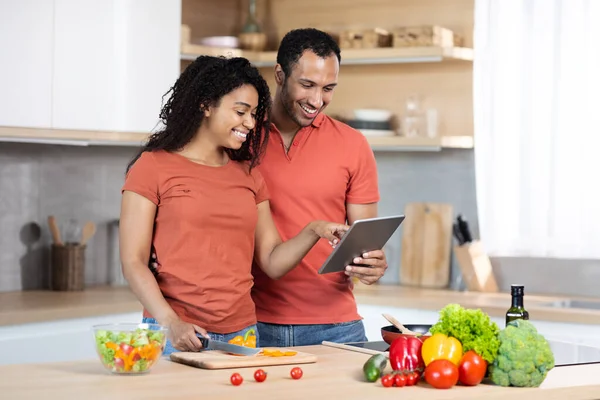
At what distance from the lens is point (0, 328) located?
374 cm

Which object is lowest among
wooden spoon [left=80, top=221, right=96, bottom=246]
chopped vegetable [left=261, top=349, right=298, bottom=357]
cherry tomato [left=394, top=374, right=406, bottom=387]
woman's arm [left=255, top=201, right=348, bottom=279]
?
cherry tomato [left=394, top=374, right=406, bottom=387]

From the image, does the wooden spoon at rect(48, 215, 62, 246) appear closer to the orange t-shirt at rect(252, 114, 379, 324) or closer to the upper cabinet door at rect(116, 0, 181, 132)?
the upper cabinet door at rect(116, 0, 181, 132)

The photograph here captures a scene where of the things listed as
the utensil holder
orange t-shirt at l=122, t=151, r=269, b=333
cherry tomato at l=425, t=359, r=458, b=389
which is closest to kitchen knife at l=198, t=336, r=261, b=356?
orange t-shirt at l=122, t=151, r=269, b=333

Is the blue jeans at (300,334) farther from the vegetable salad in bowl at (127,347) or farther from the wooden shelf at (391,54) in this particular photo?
the wooden shelf at (391,54)

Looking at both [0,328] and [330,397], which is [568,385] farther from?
[0,328]

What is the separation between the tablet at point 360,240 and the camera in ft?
8.62

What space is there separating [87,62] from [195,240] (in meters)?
1.68

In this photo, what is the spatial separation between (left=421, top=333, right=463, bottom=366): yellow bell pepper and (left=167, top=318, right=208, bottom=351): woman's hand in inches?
21.8

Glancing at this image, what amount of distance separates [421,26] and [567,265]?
4.01ft

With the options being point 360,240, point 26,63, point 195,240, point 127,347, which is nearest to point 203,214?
point 195,240

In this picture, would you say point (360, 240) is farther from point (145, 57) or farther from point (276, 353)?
point (145, 57)

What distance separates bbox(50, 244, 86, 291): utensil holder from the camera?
4438mm

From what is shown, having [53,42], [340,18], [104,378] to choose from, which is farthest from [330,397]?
[340,18]

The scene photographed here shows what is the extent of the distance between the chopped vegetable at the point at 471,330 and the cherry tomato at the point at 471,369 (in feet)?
0.09
